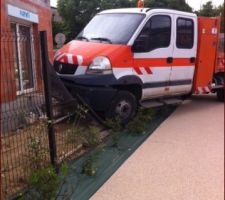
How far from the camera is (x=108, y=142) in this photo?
6836 mm

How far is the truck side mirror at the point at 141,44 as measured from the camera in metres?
7.83

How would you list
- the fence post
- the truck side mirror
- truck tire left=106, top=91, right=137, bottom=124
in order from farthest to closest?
the truck side mirror, truck tire left=106, top=91, right=137, bottom=124, the fence post


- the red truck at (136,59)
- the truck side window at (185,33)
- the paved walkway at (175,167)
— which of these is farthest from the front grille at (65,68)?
the truck side window at (185,33)

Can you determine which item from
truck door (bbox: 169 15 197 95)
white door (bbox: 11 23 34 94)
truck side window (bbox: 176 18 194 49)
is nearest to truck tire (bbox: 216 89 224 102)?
truck door (bbox: 169 15 197 95)

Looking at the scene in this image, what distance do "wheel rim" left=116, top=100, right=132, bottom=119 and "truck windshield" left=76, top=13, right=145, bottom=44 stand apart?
44.1 inches

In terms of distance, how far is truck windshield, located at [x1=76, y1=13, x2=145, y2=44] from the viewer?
25.8 ft

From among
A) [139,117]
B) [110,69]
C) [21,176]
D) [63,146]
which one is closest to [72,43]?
[110,69]

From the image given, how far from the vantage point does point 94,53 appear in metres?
7.45

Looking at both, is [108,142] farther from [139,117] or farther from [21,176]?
[21,176]

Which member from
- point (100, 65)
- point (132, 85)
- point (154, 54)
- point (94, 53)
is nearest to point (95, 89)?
point (100, 65)

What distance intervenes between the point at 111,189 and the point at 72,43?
158 inches

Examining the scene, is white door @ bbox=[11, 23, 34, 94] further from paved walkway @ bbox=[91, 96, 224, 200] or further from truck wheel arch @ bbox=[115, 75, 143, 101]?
truck wheel arch @ bbox=[115, 75, 143, 101]

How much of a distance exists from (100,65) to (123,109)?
37.8 inches

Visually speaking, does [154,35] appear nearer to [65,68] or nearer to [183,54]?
[183,54]
